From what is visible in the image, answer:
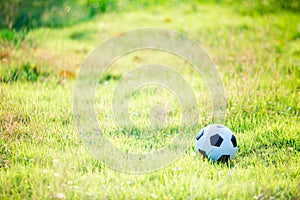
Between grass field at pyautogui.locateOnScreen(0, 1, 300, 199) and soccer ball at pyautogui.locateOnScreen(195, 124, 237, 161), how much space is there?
0.33 ft

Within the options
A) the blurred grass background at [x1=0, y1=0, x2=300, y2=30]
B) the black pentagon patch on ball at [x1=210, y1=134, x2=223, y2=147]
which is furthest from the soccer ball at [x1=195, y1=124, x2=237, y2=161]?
the blurred grass background at [x1=0, y1=0, x2=300, y2=30]

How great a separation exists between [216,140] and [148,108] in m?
1.54

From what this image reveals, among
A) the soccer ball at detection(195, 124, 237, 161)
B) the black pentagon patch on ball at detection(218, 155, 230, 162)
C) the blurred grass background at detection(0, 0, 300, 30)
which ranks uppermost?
the blurred grass background at detection(0, 0, 300, 30)

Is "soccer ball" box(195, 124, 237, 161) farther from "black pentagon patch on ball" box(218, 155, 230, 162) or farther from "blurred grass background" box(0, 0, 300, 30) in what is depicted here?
"blurred grass background" box(0, 0, 300, 30)

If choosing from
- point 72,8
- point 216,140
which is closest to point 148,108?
point 216,140

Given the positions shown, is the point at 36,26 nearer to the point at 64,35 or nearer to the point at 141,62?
the point at 64,35

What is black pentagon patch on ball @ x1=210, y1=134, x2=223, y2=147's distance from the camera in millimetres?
3984

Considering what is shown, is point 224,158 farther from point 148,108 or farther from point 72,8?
point 72,8

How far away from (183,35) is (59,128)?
14.8 feet

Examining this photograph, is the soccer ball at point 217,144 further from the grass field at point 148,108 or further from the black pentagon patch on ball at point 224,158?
the grass field at point 148,108

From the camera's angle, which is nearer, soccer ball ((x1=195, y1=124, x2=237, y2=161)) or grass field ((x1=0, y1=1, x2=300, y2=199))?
grass field ((x1=0, y1=1, x2=300, y2=199))

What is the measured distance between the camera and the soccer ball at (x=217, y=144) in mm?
3977

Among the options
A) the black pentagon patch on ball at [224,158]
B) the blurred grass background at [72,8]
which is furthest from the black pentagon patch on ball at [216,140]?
the blurred grass background at [72,8]

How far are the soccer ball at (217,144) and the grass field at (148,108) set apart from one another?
0.10m
